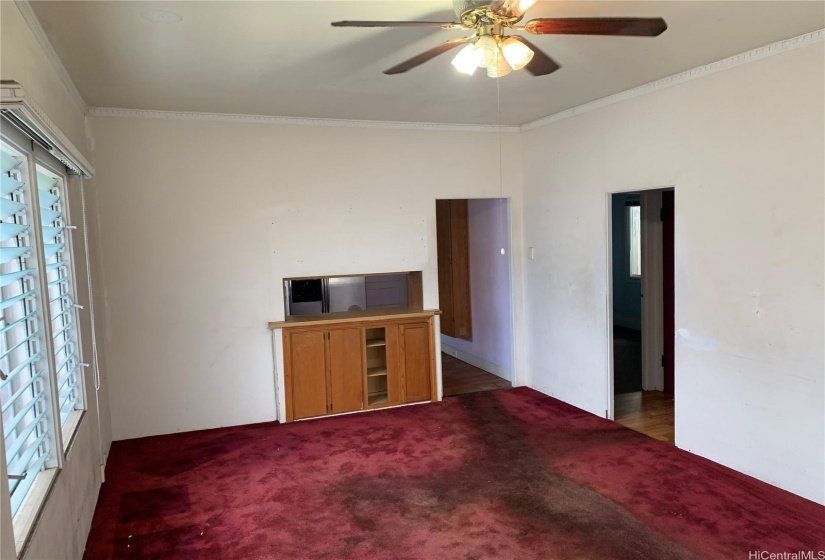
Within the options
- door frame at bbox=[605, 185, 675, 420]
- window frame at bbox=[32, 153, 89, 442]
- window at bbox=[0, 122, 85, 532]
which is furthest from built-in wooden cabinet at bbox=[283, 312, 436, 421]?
door frame at bbox=[605, 185, 675, 420]

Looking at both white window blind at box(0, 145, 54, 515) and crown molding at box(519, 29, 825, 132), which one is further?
crown molding at box(519, 29, 825, 132)

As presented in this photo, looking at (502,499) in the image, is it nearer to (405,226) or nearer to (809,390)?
(809,390)

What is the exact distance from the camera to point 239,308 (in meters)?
4.58

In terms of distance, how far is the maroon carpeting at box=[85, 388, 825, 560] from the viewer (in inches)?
107

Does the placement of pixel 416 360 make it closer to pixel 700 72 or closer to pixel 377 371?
pixel 377 371

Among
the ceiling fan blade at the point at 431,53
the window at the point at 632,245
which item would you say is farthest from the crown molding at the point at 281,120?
the window at the point at 632,245

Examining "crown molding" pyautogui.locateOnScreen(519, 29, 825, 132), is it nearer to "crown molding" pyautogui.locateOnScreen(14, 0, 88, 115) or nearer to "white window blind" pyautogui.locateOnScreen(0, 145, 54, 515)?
"crown molding" pyautogui.locateOnScreen(14, 0, 88, 115)

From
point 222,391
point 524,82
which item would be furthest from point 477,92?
point 222,391

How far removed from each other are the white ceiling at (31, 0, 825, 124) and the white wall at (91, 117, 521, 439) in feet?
1.15

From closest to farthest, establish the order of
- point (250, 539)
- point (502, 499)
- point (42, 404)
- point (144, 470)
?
point (42, 404) → point (250, 539) → point (502, 499) → point (144, 470)

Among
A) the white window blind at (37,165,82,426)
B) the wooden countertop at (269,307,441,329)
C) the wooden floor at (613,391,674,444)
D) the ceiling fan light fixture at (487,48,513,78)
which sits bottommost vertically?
the wooden floor at (613,391,674,444)

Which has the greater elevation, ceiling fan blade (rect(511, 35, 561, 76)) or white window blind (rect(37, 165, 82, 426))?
ceiling fan blade (rect(511, 35, 561, 76))

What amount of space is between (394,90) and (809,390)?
316 centimetres

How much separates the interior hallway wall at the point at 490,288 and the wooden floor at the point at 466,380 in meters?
0.10
